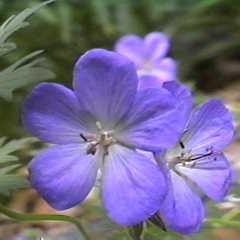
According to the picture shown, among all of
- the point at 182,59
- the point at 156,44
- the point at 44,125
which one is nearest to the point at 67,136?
the point at 44,125

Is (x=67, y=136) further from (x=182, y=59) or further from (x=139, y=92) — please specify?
(x=182, y=59)

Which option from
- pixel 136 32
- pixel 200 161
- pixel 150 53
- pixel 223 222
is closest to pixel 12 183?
pixel 200 161

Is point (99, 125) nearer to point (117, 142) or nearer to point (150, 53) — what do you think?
point (117, 142)

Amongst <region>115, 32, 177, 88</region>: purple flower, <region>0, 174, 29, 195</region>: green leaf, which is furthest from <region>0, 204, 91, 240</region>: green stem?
<region>115, 32, 177, 88</region>: purple flower

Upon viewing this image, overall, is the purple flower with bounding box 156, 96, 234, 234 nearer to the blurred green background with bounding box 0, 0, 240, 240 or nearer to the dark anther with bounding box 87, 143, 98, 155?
the dark anther with bounding box 87, 143, 98, 155

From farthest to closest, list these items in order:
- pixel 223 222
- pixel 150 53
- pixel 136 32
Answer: pixel 136 32
pixel 150 53
pixel 223 222

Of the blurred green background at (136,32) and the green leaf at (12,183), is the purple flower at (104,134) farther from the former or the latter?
the blurred green background at (136,32)

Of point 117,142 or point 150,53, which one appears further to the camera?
point 150,53

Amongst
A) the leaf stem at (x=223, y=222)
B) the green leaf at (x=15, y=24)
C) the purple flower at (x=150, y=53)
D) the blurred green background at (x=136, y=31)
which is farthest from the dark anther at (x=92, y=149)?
the blurred green background at (x=136, y=31)
